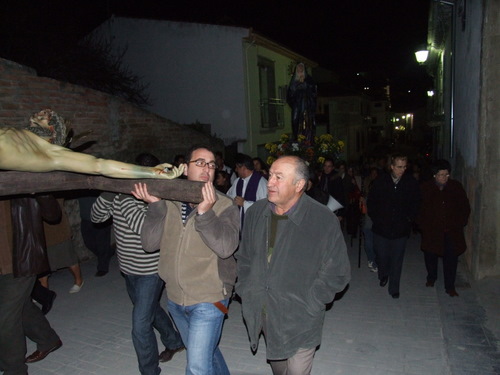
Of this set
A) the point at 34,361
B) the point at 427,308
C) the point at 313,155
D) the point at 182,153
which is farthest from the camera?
the point at 182,153

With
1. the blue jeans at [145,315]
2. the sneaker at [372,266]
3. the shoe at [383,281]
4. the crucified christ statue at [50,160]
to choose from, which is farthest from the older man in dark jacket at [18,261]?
the sneaker at [372,266]

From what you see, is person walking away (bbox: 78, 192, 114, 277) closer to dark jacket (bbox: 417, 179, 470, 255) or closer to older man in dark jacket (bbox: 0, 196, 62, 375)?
older man in dark jacket (bbox: 0, 196, 62, 375)

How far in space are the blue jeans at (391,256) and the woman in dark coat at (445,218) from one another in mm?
380

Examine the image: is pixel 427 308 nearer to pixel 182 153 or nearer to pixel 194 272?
pixel 194 272

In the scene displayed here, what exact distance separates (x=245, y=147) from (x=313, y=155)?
9.35 m

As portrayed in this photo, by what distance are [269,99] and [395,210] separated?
A: 1511 centimetres

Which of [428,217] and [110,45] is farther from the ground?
[110,45]

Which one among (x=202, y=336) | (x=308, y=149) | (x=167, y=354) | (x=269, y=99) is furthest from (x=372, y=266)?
(x=269, y=99)

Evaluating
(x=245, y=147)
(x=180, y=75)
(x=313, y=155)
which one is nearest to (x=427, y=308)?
(x=313, y=155)

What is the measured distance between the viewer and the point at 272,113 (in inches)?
834

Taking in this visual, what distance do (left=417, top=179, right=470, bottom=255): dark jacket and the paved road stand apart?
76cm

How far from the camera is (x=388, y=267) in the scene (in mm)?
6387

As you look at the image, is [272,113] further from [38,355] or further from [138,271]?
[138,271]

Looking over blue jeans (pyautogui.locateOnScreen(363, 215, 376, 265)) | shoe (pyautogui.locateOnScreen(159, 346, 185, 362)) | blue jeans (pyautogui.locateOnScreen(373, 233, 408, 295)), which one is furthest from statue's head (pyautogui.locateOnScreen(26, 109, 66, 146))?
blue jeans (pyautogui.locateOnScreen(363, 215, 376, 265))
